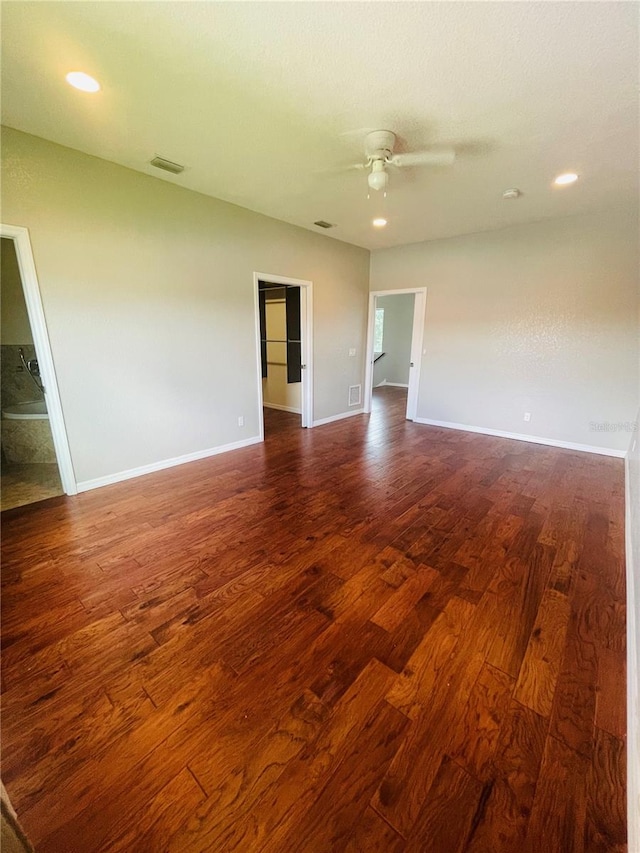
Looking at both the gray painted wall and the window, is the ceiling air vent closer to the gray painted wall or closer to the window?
the gray painted wall

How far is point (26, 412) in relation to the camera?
3574 mm

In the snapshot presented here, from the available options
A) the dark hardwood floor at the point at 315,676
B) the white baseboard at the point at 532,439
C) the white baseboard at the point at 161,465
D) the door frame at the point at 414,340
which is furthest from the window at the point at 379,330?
the dark hardwood floor at the point at 315,676

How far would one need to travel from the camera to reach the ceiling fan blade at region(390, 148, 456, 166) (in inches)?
93.3

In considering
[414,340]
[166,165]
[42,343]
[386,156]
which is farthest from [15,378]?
[414,340]

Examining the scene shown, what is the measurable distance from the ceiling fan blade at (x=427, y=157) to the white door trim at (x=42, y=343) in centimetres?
284

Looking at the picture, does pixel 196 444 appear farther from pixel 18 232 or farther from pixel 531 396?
pixel 531 396

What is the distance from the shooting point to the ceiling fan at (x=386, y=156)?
7.41 feet

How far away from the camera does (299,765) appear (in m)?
1.13

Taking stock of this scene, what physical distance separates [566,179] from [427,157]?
1.49m

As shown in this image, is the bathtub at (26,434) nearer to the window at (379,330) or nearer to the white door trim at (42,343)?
the white door trim at (42,343)

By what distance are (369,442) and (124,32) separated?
156 inches

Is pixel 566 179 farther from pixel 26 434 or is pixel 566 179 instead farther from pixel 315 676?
pixel 26 434

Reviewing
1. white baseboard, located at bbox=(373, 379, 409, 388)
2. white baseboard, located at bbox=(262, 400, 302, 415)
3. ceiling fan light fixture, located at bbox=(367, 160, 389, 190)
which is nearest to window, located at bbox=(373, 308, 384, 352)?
white baseboard, located at bbox=(373, 379, 409, 388)

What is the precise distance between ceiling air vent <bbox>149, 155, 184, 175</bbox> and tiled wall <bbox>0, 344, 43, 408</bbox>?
251cm
